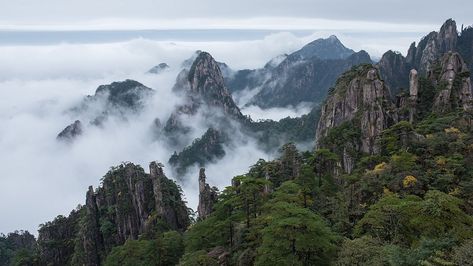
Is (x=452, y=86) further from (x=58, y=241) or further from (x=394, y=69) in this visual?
(x=394, y=69)

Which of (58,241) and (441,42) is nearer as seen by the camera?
(58,241)

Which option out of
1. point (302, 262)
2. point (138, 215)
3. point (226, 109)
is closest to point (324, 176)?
point (302, 262)

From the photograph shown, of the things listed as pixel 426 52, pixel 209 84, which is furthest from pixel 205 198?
pixel 209 84

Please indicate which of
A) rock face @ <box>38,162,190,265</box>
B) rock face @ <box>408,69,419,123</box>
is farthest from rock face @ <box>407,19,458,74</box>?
rock face @ <box>38,162,190,265</box>

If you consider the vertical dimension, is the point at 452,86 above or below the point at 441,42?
below

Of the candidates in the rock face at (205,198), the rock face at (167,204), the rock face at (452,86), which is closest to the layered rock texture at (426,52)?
the rock face at (452,86)

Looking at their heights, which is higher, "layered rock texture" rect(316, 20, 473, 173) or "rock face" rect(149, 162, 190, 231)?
"layered rock texture" rect(316, 20, 473, 173)

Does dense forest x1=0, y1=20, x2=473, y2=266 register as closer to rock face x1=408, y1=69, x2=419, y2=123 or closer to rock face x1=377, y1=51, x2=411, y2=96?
rock face x1=408, y1=69, x2=419, y2=123

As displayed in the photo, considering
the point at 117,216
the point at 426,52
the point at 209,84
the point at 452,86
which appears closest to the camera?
the point at 452,86
